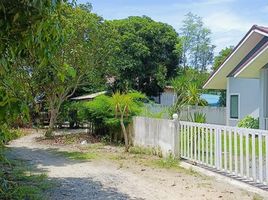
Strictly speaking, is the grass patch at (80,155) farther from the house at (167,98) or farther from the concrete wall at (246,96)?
the house at (167,98)

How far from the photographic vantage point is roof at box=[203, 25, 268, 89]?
1819cm

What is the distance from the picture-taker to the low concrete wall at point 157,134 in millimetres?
10781

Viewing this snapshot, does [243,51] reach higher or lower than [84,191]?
higher

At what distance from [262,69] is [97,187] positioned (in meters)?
11.7

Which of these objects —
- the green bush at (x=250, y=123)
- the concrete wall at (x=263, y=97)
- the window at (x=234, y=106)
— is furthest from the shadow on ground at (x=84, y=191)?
the window at (x=234, y=106)

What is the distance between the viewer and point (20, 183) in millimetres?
7707

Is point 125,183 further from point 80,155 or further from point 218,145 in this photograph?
point 80,155

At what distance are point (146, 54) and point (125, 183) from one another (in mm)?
21984

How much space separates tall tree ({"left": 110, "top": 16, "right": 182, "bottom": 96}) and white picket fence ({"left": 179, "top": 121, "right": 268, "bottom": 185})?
1799 cm

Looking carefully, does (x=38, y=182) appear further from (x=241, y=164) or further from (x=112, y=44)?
(x=112, y=44)

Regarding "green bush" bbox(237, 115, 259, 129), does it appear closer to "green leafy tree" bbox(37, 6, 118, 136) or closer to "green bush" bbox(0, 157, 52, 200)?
"green leafy tree" bbox(37, 6, 118, 136)

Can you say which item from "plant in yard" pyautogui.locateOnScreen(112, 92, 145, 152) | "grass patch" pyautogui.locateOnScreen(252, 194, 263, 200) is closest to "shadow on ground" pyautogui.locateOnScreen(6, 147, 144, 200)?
"grass patch" pyautogui.locateOnScreen(252, 194, 263, 200)

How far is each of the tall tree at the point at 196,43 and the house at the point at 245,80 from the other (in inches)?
987

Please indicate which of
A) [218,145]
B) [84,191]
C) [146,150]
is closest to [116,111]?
[146,150]
